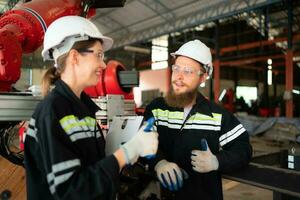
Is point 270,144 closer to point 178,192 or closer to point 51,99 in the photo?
point 178,192

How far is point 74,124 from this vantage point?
1107mm

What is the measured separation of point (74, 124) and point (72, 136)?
0.16 ft

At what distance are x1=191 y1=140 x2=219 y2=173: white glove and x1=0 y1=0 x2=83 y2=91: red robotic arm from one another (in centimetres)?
114

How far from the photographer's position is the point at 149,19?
36.0ft

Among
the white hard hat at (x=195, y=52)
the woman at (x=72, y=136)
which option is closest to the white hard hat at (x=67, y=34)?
the woman at (x=72, y=136)

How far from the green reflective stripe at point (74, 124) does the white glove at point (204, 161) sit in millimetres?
591

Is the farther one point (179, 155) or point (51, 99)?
point (179, 155)

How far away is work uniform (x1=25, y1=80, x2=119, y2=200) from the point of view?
1001 mm

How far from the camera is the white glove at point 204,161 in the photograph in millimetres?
1498

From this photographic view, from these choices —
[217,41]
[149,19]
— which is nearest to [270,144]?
[217,41]

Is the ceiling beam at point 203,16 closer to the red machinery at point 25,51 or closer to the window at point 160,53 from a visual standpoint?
the window at point 160,53

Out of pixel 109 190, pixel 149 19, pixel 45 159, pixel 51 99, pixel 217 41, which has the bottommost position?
pixel 109 190

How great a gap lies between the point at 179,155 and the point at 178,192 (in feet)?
0.71

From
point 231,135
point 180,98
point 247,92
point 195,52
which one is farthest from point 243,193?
point 247,92
